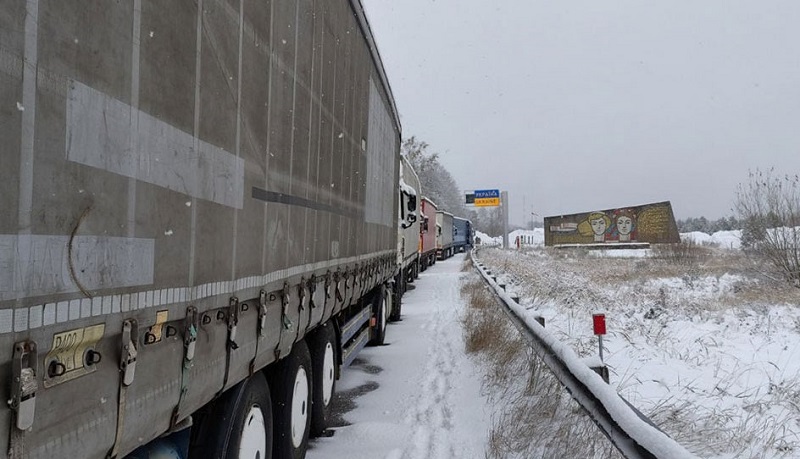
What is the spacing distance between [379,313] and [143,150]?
663cm

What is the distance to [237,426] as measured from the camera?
258cm

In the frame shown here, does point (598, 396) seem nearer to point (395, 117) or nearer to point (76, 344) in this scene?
point (76, 344)

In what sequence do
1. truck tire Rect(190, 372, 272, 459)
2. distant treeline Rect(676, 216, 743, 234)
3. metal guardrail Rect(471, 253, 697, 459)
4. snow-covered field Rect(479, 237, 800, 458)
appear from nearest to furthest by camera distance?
metal guardrail Rect(471, 253, 697, 459), truck tire Rect(190, 372, 272, 459), snow-covered field Rect(479, 237, 800, 458), distant treeline Rect(676, 216, 743, 234)

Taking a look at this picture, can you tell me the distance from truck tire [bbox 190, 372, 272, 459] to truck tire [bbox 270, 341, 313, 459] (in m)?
0.36

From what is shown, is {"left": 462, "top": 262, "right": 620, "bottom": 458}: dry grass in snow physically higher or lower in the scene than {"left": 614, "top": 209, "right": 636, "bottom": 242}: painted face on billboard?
lower

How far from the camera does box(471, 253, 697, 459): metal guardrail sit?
7.34ft

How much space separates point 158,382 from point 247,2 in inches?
64.6

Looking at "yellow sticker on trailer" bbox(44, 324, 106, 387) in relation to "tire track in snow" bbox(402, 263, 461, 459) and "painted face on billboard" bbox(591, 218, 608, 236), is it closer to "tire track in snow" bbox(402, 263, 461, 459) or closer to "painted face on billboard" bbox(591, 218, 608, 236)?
"tire track in snow" bbox(402, 263, 461, 459)

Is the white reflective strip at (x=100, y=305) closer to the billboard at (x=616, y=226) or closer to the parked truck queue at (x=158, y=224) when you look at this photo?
the parked truck queue at (x=158, y=224)

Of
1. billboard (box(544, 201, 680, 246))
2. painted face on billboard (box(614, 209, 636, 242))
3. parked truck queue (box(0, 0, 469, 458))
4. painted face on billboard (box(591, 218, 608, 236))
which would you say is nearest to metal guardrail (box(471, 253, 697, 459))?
parked truck queue (box(0, 0, 469, 458))

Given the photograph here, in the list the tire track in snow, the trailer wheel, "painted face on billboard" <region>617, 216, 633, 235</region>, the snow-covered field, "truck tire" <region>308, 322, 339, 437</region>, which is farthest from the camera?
"painted face on billboard" <region>617, 216, 633, 235</region>

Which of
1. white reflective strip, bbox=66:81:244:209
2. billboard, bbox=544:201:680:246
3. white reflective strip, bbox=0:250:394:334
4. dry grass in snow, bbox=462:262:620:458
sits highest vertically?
billboard, bbox=544:201:680:246

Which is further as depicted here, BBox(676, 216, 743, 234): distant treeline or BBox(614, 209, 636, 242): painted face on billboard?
BBox(676, 216, 743, 234): distant treeline

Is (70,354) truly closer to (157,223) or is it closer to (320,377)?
(157,223)
